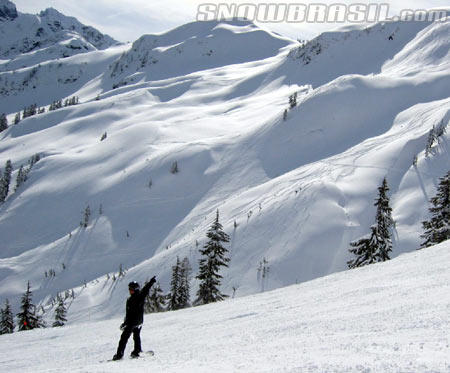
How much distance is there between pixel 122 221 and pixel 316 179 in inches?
1064

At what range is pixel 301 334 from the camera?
845 cm

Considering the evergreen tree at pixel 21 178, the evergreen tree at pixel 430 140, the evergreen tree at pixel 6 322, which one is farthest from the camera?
the evergreen tree at pixel 21 178

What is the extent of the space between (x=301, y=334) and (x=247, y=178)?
48.0m

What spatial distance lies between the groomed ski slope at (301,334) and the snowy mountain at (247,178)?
62.0ft

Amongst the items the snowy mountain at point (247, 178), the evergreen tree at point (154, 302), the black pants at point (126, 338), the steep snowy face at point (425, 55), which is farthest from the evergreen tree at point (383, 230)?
the steep snowy face at point (425, 55)

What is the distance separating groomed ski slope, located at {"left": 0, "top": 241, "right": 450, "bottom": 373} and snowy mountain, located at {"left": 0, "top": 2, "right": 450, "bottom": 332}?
18886mm

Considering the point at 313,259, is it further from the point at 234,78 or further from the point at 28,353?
the point at 234,78

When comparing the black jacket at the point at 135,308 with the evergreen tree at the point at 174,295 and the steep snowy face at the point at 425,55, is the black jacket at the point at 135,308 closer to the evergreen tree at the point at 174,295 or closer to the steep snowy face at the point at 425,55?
the evergreen tree at the point at 174,295

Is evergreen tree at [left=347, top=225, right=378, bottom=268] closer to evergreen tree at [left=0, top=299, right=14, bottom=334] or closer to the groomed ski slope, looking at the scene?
the groomed ski slope

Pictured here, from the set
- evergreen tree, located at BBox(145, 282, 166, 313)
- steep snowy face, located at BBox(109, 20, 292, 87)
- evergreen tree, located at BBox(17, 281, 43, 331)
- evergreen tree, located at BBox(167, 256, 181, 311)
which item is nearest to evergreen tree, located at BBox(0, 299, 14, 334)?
evergreen tree, located at BBox(17, 281, 43, 331)

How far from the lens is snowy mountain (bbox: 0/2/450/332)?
36.7 meters

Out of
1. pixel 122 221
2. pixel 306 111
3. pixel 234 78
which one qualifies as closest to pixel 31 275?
pixel 122 221

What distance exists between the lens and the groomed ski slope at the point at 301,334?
6.20 metres

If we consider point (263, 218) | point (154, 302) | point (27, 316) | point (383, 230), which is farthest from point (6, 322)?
point (383, 230)
